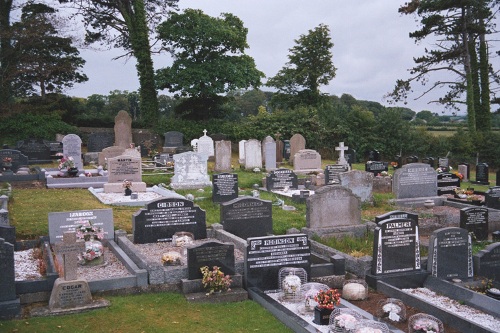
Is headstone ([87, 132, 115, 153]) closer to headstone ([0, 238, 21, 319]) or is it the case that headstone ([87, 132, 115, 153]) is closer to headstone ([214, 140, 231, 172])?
headstone ([214, 140, 231, 172])

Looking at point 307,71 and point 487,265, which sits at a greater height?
point 307,71

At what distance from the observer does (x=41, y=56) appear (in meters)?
35.5

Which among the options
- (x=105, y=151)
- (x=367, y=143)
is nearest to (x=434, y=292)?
(x=105, y=151)

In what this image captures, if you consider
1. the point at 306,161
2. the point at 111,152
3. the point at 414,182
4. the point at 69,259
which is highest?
the point at 111,152

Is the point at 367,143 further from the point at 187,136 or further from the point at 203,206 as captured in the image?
the point at 203,206

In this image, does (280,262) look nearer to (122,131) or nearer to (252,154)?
(252,154)

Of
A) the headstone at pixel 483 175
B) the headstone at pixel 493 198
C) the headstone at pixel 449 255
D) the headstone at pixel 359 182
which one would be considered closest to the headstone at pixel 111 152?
the headstone at pixel 359 182

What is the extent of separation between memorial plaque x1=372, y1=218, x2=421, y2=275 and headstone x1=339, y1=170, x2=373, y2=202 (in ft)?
21.3

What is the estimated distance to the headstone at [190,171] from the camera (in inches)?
782

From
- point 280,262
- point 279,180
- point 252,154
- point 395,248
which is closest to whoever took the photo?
point 280,262

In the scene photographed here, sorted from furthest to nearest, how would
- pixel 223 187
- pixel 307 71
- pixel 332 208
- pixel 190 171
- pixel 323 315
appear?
pixel 307 71, pixel 190 171, pixel 223 187, pixel 332 208, pixel 323 315

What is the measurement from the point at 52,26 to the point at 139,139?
9823 mm

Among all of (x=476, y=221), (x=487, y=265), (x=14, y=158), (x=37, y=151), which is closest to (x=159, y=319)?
(x=487, y=265)

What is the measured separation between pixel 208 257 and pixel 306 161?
54.0 feet
